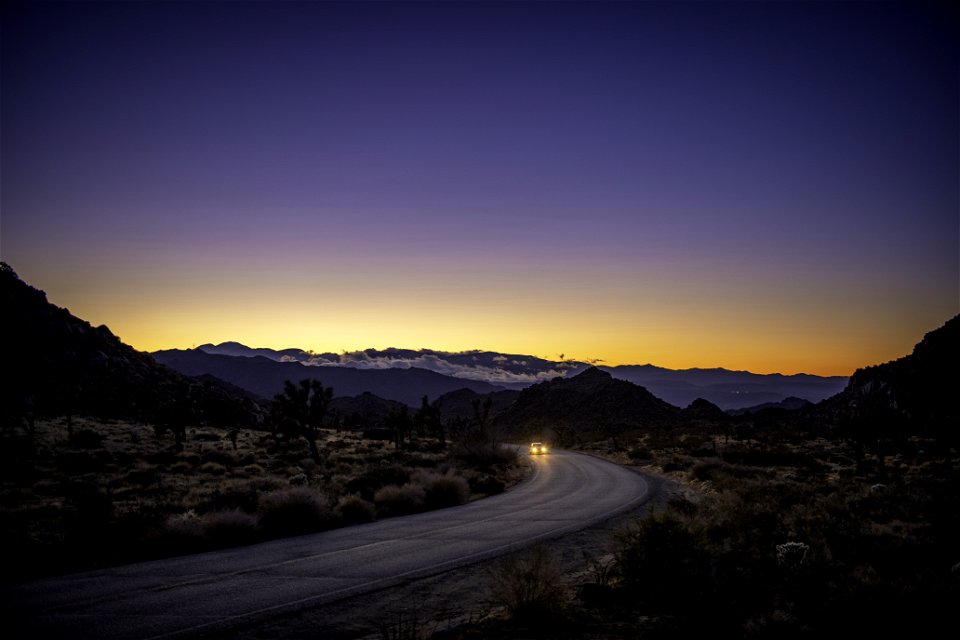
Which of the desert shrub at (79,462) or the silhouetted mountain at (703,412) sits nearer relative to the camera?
the desert shrub at (79,462)

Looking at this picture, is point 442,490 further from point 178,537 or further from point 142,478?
point 142,478

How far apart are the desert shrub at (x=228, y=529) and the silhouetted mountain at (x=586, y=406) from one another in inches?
3892

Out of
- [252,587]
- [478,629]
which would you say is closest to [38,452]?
[252,587]

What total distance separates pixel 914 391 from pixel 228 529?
3159 inches

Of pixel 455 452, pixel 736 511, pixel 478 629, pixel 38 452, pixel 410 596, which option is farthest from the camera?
pixel 455 452

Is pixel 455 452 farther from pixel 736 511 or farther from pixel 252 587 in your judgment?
pixel 252 587

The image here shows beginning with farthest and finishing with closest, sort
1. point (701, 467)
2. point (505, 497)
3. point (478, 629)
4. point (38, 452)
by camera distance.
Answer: point (38, 452) < point (701, 467) < point (505, 497) < point (478, 629)

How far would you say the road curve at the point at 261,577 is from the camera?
7.74 meters

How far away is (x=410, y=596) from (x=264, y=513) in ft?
27.6

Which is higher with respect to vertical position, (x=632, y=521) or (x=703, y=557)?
(x=703, y=557)

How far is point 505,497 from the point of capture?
23.7 meters

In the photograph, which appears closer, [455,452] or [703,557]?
[703,557]

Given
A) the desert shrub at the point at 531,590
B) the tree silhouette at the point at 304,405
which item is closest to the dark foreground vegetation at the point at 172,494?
the tree silhouette at the point at 304,405

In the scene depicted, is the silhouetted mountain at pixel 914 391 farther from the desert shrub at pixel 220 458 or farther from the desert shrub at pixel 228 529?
the desert shrub at pixel 220 458
